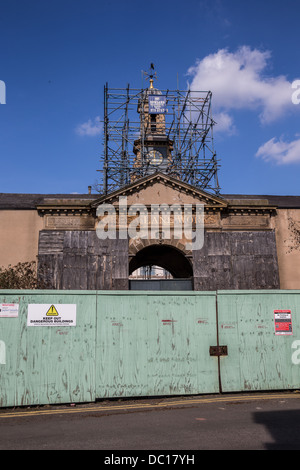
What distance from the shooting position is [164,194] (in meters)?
23.0

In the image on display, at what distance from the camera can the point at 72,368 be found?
7812 mm

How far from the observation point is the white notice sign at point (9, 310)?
25.7 ft

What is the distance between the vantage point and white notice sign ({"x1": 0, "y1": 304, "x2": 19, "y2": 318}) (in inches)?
308

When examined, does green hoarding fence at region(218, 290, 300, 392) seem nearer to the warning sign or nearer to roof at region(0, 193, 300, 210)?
the warning sign

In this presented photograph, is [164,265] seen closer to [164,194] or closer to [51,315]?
[164,194]

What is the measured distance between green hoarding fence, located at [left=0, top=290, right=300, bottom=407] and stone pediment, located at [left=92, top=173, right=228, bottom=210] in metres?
14.2

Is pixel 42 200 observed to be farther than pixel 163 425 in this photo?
Yes

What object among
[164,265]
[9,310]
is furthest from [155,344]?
[164,265]

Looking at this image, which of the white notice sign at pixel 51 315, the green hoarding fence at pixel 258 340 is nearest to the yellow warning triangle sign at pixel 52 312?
the white notice sign at pixel 51 315

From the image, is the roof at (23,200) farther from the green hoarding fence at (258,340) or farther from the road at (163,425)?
the road at (163,425)

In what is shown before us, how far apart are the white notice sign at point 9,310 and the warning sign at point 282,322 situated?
5527mm

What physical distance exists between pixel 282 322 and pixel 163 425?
4.00 m

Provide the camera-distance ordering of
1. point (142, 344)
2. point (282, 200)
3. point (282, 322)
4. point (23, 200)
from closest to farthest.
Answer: point (142, 344)
point (282, 322)
point (23, 200)
point (282, 200)

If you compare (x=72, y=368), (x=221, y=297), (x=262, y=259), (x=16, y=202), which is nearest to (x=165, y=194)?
(x=262, y=259)
